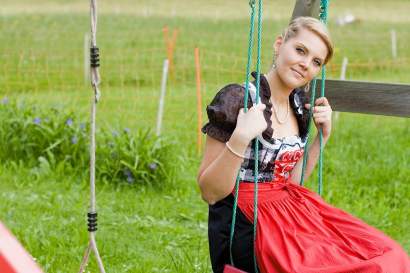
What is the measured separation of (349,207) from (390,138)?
2.29 meters

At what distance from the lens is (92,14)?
9.15 ft

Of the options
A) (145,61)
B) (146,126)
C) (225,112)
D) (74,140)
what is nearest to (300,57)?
(225,112)

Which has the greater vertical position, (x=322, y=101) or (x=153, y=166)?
(x=322, y=101)

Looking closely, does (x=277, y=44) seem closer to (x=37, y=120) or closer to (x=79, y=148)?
(x=79, y=148)

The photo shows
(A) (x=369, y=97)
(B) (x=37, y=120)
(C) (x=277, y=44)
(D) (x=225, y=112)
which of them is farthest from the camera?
(B) (x=37, y=120)

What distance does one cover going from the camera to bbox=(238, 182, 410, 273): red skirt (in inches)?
112

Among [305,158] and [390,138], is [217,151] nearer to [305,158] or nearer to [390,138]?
[305,158]

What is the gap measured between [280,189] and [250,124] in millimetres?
434

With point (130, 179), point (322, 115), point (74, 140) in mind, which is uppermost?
point (322, 115)

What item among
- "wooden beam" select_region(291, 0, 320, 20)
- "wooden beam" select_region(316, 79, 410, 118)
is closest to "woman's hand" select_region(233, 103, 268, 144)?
"wooden beam" select_region(316, 79, 410, 118)

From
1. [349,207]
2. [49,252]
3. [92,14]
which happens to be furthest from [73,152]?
[92,14]

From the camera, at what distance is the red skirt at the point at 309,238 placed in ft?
9.32

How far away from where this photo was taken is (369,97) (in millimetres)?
3854

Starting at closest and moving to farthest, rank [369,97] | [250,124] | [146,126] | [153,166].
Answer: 1. [250,124]
2. [369,97]
3. [153,166]
4. [146,126]
